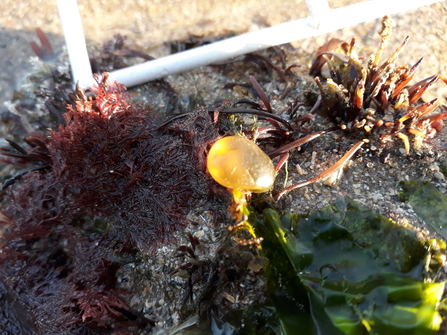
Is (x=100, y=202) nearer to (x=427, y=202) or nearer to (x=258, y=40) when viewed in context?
(x=258, y=40)

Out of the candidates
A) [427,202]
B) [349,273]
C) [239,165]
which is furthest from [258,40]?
[349,273]

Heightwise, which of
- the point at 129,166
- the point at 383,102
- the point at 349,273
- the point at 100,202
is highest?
the point at 383,102

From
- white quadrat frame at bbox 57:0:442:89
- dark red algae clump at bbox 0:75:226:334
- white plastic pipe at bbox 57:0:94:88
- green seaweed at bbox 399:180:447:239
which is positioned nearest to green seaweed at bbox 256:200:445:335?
green seaweed at bbox 399:180:447:239

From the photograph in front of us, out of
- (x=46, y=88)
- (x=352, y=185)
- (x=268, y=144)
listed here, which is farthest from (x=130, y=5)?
(x=352, y=185)

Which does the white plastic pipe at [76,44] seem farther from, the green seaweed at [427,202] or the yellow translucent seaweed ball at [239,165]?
the green seaweed at [427,202]

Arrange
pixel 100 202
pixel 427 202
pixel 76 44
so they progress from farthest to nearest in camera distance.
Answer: pixel 76 44, pixel 100 202, pixel 427 202

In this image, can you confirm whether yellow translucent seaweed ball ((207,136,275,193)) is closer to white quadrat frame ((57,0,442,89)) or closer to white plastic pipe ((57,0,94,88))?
white quadrat frame ((57,0,442,89))
